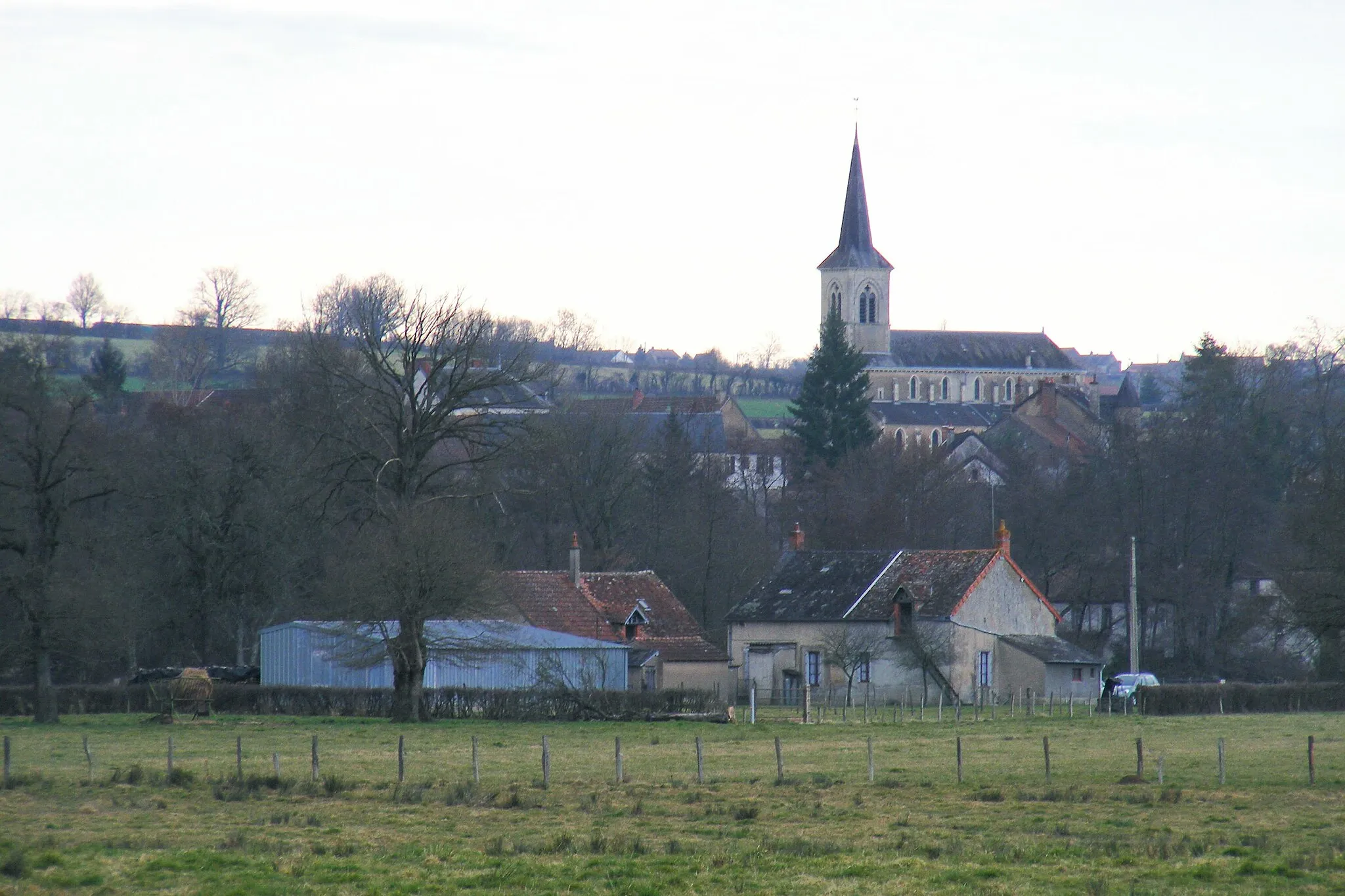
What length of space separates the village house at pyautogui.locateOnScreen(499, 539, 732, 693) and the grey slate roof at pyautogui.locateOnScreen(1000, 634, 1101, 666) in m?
9.78

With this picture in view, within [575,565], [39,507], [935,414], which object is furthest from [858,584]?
[935,414]

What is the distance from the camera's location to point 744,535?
7331 centimetres

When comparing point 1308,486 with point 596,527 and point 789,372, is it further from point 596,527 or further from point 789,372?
point 789,372

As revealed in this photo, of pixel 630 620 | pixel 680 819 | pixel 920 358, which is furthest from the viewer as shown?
pixel 920 358

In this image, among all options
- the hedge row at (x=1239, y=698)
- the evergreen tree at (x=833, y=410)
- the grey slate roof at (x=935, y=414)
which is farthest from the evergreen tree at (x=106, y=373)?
the grey slate roof at (x=935, y=414)

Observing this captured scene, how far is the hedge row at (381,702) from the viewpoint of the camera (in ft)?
144

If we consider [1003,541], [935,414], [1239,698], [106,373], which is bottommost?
[1239,698]

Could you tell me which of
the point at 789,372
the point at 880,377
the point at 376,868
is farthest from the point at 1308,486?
the point at 789,372

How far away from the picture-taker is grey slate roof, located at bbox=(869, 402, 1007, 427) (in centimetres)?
14975

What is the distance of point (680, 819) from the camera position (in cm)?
2153

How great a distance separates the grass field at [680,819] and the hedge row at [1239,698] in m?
12.4

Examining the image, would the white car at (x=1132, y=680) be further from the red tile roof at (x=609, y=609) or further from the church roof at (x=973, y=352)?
the church roof at (x=973, y=352)

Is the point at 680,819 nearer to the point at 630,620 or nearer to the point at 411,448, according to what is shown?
the point at 411,448

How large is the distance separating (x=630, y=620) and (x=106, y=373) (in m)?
51.1
